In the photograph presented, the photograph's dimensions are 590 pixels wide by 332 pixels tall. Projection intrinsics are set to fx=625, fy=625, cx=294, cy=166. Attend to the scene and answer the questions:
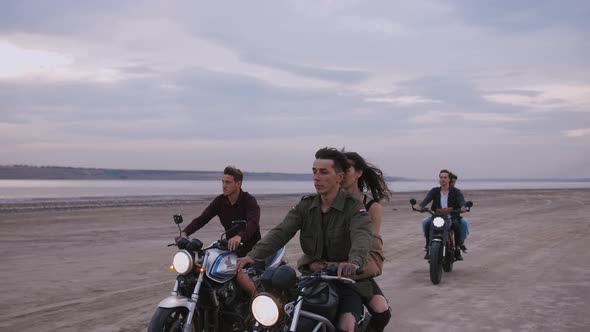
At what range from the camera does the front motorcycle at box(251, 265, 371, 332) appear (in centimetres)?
332

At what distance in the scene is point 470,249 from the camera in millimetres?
13875

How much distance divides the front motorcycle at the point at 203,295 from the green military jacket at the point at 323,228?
1.17m

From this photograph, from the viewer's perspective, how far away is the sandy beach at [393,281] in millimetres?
6891

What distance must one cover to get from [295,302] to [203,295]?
1979 mm

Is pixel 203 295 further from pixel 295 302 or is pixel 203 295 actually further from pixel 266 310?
pixel 266 310

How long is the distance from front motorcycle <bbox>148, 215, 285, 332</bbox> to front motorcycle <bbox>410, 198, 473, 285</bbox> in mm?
4329

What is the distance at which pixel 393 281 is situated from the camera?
31.4 feet

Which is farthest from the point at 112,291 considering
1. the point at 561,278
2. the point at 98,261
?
the point at 561,278

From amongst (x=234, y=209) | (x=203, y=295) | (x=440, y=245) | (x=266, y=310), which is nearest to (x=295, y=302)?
(x=266, y=310)

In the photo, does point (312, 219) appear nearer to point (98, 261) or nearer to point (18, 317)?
point (18, 317)

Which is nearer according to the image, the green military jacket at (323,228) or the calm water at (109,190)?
the green military jacket at (323,228)

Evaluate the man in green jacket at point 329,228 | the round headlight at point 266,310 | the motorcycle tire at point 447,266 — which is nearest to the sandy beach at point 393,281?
→ the motorcycle tire at point 447,266

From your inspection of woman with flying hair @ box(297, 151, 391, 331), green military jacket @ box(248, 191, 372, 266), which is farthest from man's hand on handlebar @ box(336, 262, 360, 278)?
green military jacket @ box(248, 191, 372, 266)

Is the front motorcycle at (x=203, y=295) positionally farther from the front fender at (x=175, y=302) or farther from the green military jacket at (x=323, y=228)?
the green military jacket at (x=323, y=228)
